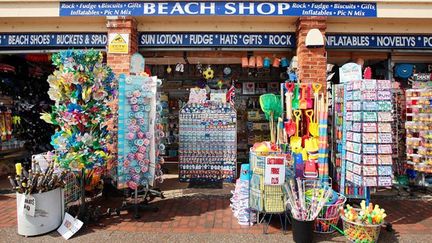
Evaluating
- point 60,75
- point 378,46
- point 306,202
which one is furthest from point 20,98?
point 378,46

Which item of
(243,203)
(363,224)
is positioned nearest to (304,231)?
(363,224)

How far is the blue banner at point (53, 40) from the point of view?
254 inches

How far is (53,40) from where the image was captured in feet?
21.2

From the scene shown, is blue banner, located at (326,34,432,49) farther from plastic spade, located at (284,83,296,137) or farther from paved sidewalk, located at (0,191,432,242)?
paved sidewalk, located at (0,191,432,242)

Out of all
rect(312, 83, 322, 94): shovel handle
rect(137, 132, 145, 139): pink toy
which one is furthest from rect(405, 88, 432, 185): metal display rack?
rect(137, 132, 145, 139): pink toy

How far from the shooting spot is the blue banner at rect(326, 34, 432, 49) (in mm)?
6406

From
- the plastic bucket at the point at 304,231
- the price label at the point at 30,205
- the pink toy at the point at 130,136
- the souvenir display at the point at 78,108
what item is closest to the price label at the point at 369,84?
the plastic bucket at the point at 304,231

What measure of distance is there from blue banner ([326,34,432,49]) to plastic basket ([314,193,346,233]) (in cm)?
354

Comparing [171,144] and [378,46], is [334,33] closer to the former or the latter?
[378,46]

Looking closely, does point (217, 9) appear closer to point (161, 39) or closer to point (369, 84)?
point (161, 39)

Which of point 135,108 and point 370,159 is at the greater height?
point 135,108

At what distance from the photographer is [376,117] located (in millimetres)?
4426

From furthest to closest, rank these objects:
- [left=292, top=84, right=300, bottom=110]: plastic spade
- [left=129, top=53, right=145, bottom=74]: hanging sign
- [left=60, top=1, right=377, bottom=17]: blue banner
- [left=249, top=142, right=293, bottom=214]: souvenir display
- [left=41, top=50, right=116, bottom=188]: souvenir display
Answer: [left=129, top=53, right=145, bottom=74]: hanging sign → [left=60, top=1, right=377, bottom=17]: blue banner → [left=292, top=84, right=300, bottom=110]: plastic spade → [left=41, top=50, right=116, bottom=188]: souvenir display → [left=249, top=142, right=293, bottom=214]: souvenir display

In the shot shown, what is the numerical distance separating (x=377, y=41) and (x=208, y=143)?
4.05 metres
